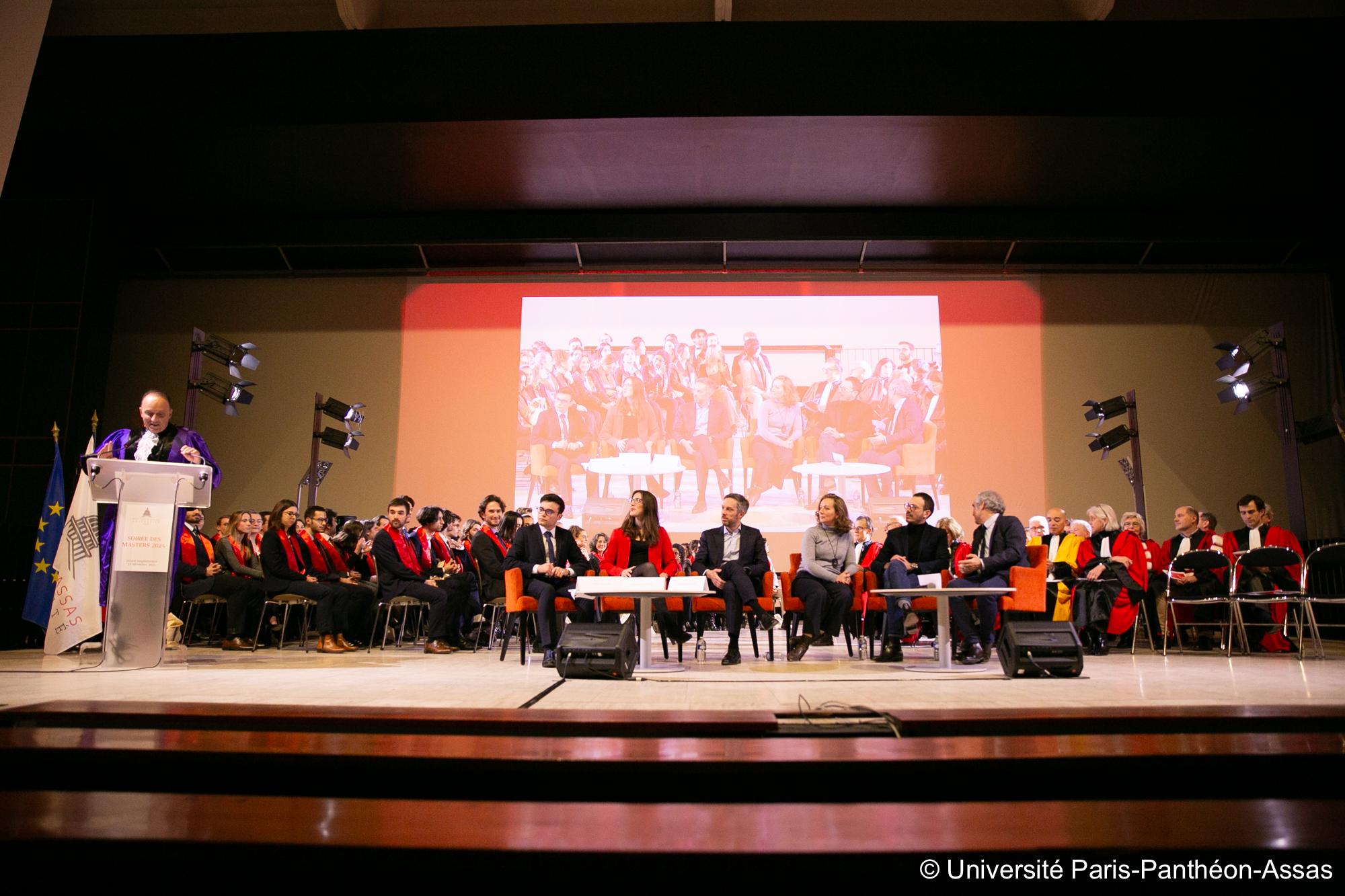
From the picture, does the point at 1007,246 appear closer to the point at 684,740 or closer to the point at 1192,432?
the point at 1192,432

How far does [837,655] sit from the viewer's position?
19.1 ft

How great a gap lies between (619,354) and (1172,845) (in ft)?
28.5

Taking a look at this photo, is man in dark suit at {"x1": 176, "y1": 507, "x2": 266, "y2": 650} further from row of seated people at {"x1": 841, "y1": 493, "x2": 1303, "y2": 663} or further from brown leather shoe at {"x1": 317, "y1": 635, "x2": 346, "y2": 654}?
row of seated people at {"x1": 841, "y1": 493, "x2": 1303, "y2": 663}

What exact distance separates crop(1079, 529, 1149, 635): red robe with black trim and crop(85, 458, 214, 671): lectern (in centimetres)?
642

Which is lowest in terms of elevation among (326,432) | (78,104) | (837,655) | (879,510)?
(837,655)

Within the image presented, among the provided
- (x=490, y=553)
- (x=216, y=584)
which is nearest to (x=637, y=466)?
(x=490, y=553)

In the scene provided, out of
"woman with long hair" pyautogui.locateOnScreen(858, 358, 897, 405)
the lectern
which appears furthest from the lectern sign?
"woman with long hair" pyautogui.locateOnScreen(858, 358, 897, 405)

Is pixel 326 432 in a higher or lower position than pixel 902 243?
lower

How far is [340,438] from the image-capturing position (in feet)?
31.4

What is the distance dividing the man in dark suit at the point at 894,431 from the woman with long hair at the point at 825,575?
3.88 metres

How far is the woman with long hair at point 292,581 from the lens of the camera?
593cm

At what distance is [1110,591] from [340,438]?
8.33 metres

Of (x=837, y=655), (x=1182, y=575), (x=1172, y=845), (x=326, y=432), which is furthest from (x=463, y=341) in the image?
(x=1172, y=845)

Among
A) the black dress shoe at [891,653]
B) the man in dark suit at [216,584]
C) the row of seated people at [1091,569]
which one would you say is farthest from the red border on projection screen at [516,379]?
the black dress shoe at [891,653]
